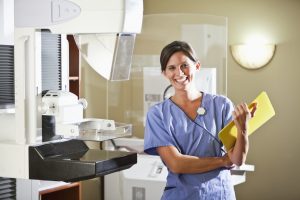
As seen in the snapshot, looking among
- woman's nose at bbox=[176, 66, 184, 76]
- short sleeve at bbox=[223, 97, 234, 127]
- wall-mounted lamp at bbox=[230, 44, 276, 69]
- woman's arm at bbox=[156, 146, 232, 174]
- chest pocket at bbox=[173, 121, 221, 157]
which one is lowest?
woman's arm at bbox=[156, 146, 232, 174]

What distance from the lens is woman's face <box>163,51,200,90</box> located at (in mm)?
1826

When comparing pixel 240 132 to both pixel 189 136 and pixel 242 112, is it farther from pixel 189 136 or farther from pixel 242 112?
pixel 189 136

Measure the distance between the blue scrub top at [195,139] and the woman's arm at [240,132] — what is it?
112 mm

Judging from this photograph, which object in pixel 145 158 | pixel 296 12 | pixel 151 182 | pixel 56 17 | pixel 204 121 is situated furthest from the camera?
pixel 296 12

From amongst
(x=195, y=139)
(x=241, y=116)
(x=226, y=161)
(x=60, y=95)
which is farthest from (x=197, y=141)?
(x=60, y=95)

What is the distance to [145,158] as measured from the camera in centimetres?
315

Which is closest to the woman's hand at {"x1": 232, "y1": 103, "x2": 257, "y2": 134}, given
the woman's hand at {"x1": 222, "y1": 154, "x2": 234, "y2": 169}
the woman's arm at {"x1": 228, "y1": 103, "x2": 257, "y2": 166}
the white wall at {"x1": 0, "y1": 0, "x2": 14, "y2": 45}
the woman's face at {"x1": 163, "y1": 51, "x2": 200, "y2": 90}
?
the woman's arm at {"x1": 228, "y1": 103, "x2": 257, "y2": 166}

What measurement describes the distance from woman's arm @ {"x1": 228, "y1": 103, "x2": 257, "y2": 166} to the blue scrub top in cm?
11

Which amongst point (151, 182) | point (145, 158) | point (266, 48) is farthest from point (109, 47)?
point (266, 48)

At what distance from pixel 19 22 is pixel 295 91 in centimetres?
270

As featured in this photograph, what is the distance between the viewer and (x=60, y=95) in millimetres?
1612

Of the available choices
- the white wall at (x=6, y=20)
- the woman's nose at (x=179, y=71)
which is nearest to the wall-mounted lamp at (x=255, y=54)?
the woman's nose at (x=179, y=71)

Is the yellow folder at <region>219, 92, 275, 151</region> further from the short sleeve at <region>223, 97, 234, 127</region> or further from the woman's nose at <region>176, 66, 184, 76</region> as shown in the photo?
the woman's nose at <region>176, 66, 184, 76</region>

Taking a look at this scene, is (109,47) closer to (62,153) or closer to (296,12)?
(62,153)
